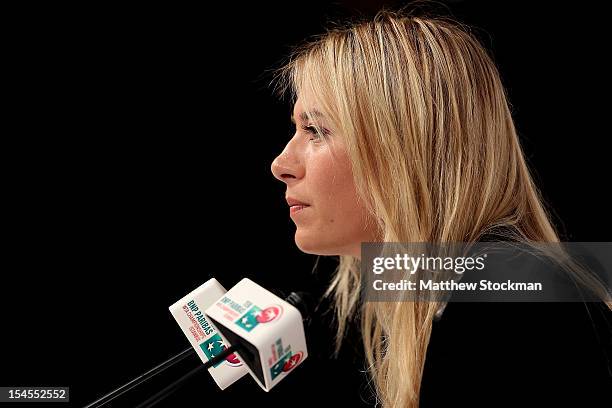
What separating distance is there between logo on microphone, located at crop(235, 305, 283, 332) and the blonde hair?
0.36m

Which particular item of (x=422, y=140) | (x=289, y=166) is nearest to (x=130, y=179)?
(x=289, y=166)

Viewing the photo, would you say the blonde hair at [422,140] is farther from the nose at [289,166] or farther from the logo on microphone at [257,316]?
the logo on microphone at [257,316]

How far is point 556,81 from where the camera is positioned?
152cm

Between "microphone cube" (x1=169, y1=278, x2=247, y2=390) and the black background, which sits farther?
the black background

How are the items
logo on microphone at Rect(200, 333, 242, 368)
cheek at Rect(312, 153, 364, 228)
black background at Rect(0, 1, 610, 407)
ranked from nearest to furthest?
1. logo on microphone at Rect(200, 333, 242, 368)
2. cheek at Rect(312, 153, 364, 228)
3. black background at Rect(0, 1, 610, 407)

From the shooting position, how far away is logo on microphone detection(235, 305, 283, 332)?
0.92m

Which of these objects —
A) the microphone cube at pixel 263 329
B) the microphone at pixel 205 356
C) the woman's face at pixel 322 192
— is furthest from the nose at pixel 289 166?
the microphone cube at pixel 263 329

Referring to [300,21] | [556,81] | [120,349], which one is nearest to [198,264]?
[120,349]

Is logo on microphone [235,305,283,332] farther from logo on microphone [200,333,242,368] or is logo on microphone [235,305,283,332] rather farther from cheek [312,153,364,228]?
cheek [312,153,364,228]

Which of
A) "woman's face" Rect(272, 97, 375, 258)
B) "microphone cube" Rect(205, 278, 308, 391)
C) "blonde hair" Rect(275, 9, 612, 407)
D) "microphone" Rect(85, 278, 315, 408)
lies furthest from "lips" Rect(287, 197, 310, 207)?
"microphone cube" Rect(205, 278, 308, 391)

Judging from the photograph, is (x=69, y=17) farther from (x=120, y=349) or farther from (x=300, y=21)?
(x=120, y=349)

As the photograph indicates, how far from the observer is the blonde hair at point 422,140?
48.8 inches

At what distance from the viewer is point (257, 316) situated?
0.93 metres

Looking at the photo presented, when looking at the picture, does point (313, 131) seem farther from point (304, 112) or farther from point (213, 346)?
point (213, 346)
